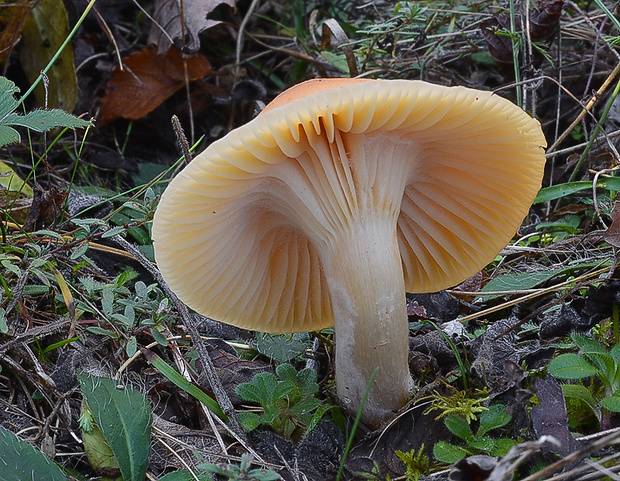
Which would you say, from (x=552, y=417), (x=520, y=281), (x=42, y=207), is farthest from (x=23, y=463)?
(x=520, y=281)

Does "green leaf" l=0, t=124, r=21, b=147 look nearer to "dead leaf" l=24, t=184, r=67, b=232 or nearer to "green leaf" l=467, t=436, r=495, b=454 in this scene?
"dead leaf" l=24, t=184, r=67, b=232

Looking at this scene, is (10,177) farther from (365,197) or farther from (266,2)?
(266,2)

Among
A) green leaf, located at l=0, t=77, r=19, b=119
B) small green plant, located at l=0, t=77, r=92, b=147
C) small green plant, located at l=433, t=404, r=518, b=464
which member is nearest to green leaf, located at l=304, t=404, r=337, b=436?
small green plant, located at l=433, t=404, r=518, b=464

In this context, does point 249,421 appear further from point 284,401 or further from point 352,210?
point 352,210

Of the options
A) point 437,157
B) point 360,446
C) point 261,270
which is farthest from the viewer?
point 261,270

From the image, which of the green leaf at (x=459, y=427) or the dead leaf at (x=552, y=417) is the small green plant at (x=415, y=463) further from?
the dead leaf at (x=552, y=417)

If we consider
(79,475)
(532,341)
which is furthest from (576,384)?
(79,475)
